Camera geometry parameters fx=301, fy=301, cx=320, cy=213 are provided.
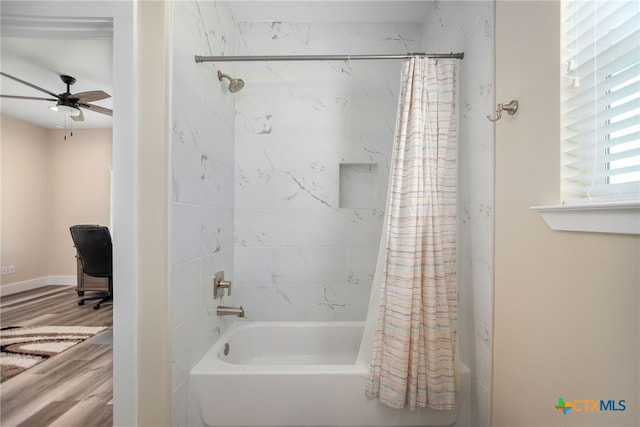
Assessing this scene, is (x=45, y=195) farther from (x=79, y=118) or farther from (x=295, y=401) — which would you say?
(x=295, y=401)

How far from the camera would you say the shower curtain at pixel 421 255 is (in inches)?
52.9

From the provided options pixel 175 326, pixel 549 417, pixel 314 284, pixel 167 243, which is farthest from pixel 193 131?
pixel 549 417

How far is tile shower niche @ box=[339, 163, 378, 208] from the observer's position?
221 centimetres

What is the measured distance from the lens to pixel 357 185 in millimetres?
2217

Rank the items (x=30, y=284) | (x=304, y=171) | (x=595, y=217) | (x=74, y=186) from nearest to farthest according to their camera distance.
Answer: (x=595, y=217) < (x=304, y=171) < (x=30, y=284) < (x=74, y=186)

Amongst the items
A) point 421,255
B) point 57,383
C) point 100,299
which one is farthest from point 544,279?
point 100,299

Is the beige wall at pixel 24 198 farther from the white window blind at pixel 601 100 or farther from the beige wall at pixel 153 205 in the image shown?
the white window blind at pixel 601 100

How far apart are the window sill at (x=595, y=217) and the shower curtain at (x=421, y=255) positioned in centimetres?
51

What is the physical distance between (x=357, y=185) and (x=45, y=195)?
2197 millimetres

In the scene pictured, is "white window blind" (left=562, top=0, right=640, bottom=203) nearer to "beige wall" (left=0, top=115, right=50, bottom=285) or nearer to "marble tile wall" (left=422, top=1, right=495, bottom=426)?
"marble tile wall" (left=422, top=1, right=495, bottom=426)

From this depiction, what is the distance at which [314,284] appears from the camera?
2.17 meters

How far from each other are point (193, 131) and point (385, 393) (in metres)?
1.50

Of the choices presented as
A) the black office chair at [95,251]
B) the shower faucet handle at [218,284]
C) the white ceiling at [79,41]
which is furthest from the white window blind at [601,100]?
the black office chair at [95,251]

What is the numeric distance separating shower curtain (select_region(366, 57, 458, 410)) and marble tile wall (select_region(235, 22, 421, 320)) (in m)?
0.70
